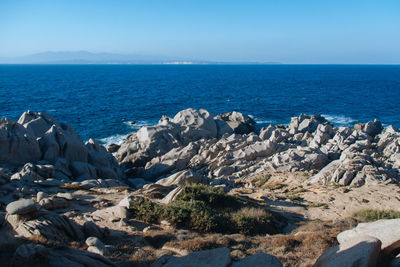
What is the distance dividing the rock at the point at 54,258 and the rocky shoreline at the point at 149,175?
0.03m

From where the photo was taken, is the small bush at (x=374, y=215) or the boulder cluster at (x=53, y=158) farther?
the boulder cluster at (x=53, y=158)

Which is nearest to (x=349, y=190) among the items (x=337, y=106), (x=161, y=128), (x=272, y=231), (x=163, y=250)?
(x=272, y=231)

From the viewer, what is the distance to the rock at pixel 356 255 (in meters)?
8.80

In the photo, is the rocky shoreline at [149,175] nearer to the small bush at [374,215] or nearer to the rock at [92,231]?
the rock at [92,231]

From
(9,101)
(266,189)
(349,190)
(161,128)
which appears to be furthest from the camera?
(9,101)

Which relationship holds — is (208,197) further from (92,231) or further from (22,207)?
(22,207)

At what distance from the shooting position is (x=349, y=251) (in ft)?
31.0

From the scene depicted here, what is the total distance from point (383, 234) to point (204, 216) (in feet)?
23.8

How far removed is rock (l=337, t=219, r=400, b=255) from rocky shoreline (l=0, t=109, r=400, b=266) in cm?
6

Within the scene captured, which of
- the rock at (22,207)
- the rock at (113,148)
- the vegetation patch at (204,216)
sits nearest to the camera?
the rock at (22,207)

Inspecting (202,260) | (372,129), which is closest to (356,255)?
(202,260)

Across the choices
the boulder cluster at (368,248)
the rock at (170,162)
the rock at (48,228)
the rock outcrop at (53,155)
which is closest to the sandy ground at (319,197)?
the boulder cluster at (368,248)

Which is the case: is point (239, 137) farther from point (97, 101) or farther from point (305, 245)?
point (97, 101)

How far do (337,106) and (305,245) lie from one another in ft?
237
